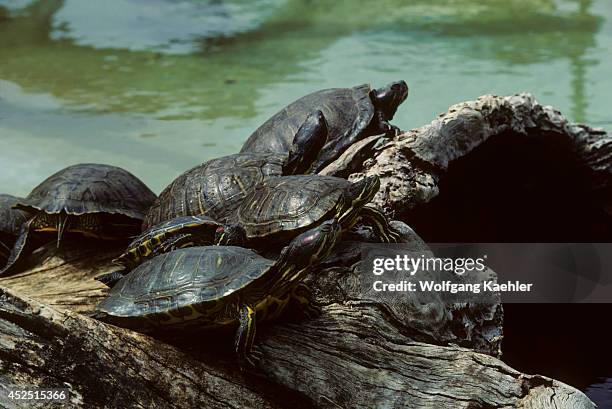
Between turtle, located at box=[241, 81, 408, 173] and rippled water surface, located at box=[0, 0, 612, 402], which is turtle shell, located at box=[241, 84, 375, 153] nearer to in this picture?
turtle, located at box=[241, 81, 408, 173]

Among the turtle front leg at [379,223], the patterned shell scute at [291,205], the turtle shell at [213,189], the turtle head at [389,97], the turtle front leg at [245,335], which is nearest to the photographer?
the turtle front leg at [245,335]

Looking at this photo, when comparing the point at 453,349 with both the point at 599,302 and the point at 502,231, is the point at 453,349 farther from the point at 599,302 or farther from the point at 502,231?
the point at 599,302

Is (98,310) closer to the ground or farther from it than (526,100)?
closer to the ground

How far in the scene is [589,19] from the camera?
373 inches

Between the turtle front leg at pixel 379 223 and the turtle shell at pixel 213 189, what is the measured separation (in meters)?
0.56

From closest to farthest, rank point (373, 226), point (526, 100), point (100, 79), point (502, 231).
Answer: point (373, 226), point (526, 100), point (502, 231), point (100, 79)

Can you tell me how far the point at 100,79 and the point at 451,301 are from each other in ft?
19.5

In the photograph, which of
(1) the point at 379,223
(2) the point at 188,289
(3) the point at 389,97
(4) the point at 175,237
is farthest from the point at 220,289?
(3) the point at 389,97

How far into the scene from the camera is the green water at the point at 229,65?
6.42 meters

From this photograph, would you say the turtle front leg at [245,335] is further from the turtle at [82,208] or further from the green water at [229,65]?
the green water at [229,65]

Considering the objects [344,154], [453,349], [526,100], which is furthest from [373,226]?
[526,100]

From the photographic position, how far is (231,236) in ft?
8.79

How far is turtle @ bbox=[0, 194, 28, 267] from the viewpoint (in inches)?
142

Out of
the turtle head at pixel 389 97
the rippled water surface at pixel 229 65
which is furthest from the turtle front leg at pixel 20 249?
the rippled water surface at pixel 229 65
